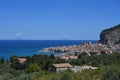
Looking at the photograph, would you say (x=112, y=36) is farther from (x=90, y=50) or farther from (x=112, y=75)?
(x=112, y=75)

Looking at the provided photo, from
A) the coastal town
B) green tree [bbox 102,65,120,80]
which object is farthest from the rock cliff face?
green tree [bbox 102,65,120,80]

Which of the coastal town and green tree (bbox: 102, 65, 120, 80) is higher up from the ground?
green tree (bbox: 102, 65, 120, 80)

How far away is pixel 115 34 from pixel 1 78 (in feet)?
252

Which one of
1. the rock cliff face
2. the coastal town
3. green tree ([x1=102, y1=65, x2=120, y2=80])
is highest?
the rock cliff face

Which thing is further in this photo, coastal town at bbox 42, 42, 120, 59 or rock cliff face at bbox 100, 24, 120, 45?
rock cliff face at bbox 100, 24, 120, 45

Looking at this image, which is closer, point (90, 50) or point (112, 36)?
point (90, 50)

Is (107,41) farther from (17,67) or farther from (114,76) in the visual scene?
(114,76)

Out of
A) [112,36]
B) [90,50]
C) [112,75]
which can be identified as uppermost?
[112,36]

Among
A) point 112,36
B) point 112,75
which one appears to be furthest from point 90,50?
point 112,75

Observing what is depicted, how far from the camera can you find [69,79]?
665 inches

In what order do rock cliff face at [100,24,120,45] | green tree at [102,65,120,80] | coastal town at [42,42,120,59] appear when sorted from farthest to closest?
rock cliff face at [100,24,120,45] < coastal town at [42,42,120,59] < green tree at [102,65,120,80]

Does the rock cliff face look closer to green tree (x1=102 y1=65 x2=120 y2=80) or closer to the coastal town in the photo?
the coastal town

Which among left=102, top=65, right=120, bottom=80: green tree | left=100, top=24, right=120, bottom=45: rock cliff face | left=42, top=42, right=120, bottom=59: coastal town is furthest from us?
left=100, top=24, right=120, bottom=45: rock cliff face

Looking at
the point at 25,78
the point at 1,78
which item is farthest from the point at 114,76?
the point at 1,78
